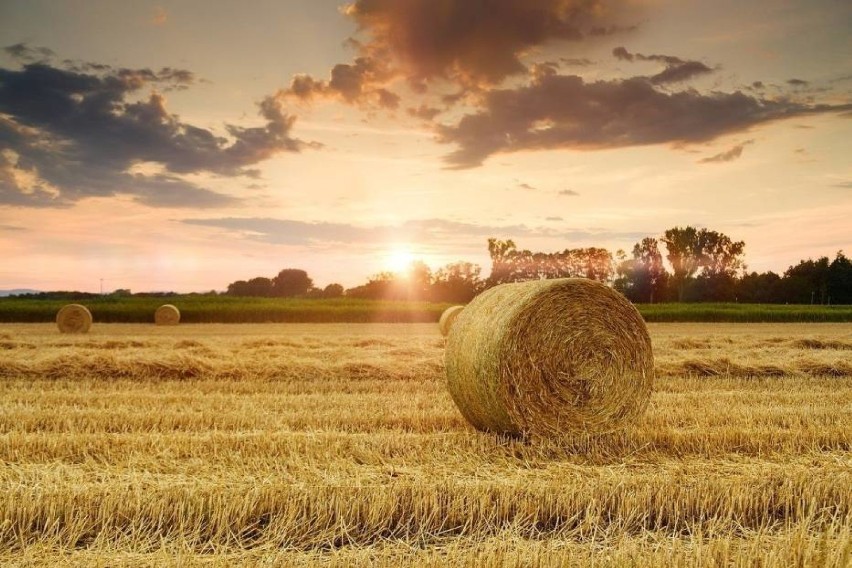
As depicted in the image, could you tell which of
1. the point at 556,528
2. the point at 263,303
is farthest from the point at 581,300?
the point at 263,303

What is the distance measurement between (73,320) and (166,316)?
6.83m

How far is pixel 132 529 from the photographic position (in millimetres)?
5078

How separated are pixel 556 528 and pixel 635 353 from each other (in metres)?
4.07

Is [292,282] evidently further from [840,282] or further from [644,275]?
[840,282]

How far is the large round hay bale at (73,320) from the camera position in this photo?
25828 mm

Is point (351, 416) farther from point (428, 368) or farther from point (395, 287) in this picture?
point (395, 287)

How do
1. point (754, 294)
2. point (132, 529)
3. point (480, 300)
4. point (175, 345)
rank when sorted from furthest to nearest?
point (754, 294)
point (175, 345)
point (480, 300)
point (132, 529)

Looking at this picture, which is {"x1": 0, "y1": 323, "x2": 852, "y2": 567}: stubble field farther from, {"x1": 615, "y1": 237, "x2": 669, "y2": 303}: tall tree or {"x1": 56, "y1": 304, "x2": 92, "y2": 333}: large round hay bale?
{"x1": 615, "y1": 237, "x2": 669, "y2": 303}: tall tree

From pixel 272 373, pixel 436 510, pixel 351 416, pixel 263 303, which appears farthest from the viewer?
pixel 263 303

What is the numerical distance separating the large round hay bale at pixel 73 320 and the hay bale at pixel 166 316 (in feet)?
20.3

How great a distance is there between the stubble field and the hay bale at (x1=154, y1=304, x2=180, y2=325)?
75.8ft

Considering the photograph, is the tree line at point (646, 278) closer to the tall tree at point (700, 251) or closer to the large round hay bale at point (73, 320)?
the tall tree at point (700, 251)

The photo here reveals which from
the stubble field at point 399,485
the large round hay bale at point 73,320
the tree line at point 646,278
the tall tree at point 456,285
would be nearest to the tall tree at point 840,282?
the tree line at point 646,278

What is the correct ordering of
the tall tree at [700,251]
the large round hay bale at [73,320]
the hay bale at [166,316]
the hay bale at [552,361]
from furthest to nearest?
the tall tree at [700,251] → the hay bale at [166,316] → the large round hay bale at [73,320] → the hay bale at [552,361]
